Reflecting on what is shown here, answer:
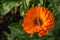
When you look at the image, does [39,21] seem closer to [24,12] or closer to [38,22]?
[38,22]

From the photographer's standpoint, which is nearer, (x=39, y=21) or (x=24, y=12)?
(x=39, y=21)

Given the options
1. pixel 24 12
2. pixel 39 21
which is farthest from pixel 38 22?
pixel 24 12

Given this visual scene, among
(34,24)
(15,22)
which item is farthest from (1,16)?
(34,24)

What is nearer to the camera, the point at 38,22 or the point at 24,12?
the point at 38,22

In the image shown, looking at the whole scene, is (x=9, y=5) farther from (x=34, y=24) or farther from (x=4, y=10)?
(x=34, y=24)
